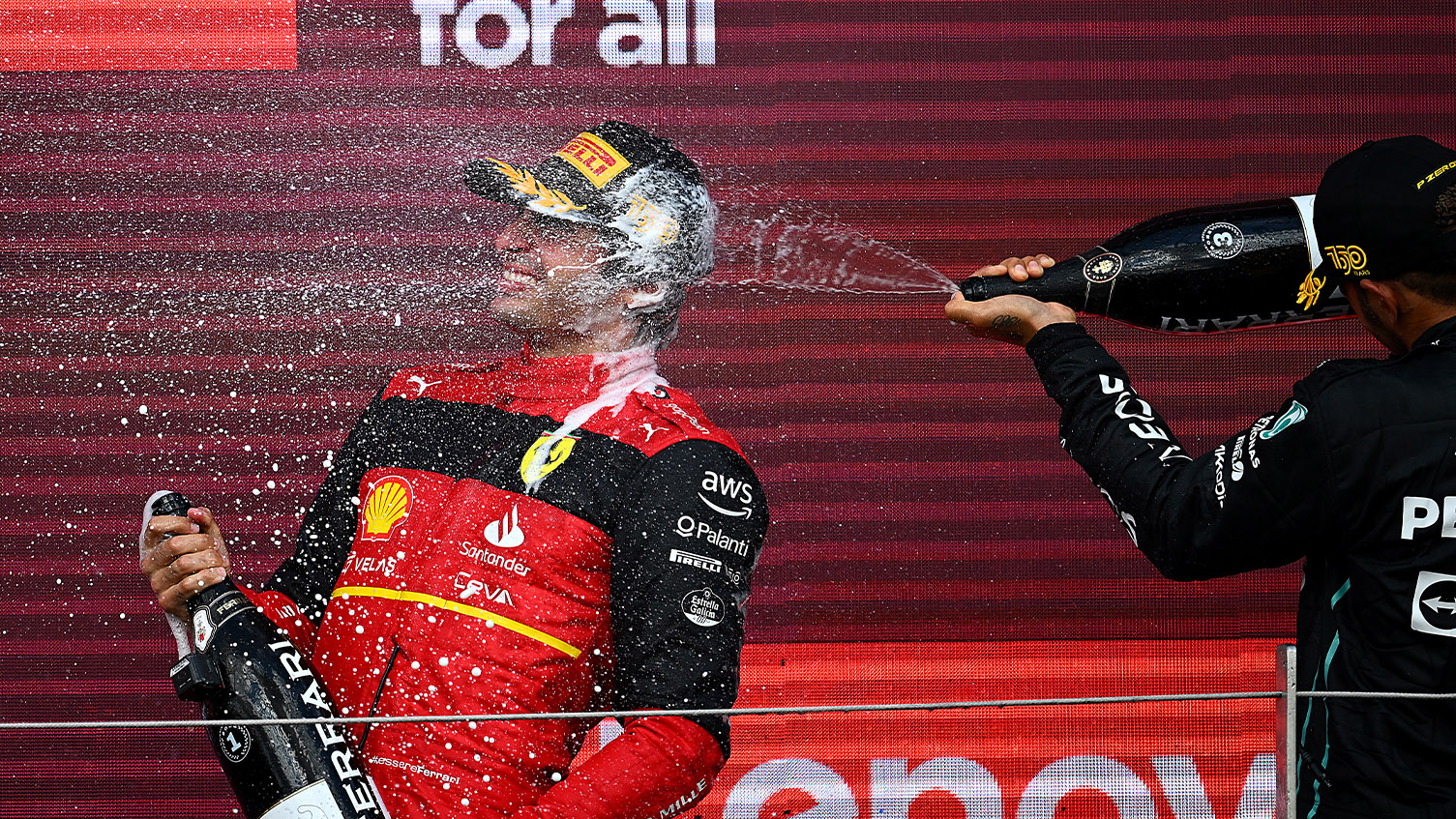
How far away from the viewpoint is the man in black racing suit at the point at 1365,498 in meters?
1.13

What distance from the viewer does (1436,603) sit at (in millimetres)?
1139

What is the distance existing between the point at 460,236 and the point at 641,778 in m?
1.05

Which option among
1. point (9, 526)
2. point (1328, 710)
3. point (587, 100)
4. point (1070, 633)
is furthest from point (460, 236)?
point (1328, 710)

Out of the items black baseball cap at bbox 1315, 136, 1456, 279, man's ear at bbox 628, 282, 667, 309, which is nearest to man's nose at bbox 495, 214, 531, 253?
man's ear at bbox 628, 282, 667, 309

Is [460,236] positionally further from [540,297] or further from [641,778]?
[641,778]

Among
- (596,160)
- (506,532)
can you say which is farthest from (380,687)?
(596,160)

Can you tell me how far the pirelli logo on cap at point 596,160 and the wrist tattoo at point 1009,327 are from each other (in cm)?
57

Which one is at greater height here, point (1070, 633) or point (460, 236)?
point (460, 236)

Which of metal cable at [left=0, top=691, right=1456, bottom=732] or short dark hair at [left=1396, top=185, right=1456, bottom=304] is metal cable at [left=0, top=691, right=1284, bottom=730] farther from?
short dark hair at [left=1396, top=185, right=1456, bottom=304]

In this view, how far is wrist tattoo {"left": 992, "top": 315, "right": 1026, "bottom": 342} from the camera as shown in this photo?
4.50 feet

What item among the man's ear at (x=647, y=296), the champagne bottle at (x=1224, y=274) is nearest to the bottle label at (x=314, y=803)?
the man's ear at (x=647, y=296)

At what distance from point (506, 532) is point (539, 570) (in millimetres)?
63

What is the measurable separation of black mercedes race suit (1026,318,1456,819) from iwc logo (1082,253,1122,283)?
323 mm

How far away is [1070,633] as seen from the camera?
85.0 inches
